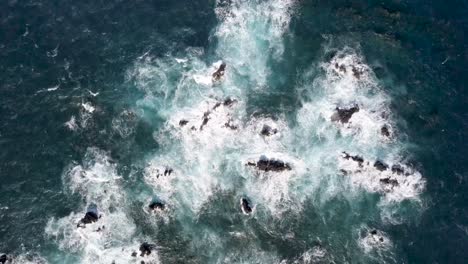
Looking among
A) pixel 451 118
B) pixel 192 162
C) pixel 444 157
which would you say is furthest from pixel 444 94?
pixel 192 162

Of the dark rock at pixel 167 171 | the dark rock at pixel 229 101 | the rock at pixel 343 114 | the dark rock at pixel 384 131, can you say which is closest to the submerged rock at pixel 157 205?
the dark rock at pixel 167 171

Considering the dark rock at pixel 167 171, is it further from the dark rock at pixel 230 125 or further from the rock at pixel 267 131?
the rock at pixel 267 131

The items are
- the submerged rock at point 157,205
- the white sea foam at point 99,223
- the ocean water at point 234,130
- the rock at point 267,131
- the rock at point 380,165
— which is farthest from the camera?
the rock at point 267,131

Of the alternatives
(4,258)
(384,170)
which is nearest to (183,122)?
(384,170)

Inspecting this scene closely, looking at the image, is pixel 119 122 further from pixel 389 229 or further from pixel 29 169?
pixel 389 229

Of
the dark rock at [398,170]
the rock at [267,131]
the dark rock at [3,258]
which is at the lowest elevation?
the dark rock at [3,258]
